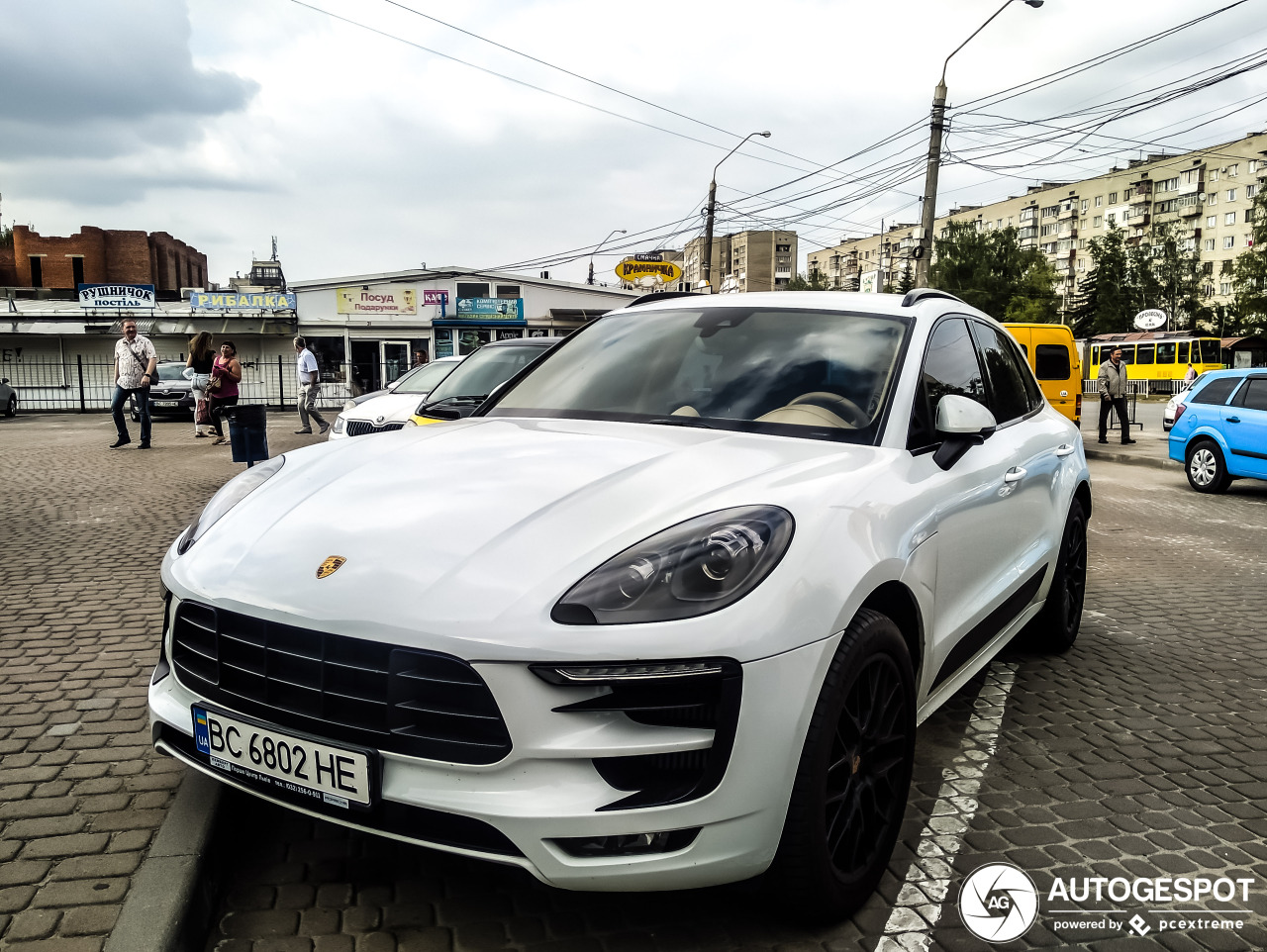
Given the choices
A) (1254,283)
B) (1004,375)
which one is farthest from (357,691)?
(1254,283)

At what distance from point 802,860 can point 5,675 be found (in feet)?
11.8

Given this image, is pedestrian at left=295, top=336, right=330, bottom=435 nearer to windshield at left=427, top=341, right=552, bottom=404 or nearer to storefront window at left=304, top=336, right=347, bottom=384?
windshield at left=427, top=341, right=552, bottom=404

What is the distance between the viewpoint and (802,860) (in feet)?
7.07

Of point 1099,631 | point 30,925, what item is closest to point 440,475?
point 30,925

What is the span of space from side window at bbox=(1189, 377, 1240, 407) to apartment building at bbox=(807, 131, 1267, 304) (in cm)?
6065

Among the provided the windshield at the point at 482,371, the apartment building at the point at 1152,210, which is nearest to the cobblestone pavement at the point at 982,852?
the windshield at the point at 482,371

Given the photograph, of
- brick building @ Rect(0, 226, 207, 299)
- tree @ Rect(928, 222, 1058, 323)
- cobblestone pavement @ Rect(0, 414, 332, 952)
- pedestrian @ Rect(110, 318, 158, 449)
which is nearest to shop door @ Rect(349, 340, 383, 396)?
brick building @ Rect(0, 226, 207, 299)

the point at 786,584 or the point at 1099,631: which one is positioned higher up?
the point at 786,584

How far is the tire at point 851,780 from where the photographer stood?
2.13 meters

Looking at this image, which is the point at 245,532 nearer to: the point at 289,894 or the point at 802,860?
the point at 289,894

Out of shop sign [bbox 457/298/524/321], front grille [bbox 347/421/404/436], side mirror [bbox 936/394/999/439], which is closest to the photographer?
side mirror [bbox 936/394/999/439]

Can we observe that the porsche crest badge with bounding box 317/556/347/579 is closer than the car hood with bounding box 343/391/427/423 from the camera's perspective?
Answer: Yes

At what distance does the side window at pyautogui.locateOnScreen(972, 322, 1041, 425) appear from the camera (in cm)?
406

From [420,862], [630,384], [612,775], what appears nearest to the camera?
[612,775]
